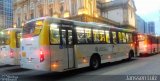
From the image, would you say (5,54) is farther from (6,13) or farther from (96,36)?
(6,13)

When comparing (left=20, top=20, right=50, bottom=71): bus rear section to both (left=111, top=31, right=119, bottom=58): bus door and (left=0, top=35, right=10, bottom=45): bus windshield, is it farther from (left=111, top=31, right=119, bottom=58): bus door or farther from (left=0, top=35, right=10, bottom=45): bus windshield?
(left=111, top=31, right=119, bottom=58): bus door

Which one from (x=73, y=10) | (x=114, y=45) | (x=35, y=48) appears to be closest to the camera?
(x=35, y=48)

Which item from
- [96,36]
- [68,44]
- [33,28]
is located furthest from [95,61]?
[33,28]

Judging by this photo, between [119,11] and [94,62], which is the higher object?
[119,11]

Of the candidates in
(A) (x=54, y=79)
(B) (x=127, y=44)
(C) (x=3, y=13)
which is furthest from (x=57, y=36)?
(C) (x=3, y=13)

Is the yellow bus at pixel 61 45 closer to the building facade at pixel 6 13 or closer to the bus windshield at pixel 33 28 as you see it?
the bus windshield at pixel 33 28

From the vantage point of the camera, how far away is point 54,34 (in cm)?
1309

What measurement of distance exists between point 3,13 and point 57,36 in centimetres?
8358

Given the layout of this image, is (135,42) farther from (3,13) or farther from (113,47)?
(3,13)

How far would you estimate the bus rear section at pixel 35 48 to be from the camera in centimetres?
1257

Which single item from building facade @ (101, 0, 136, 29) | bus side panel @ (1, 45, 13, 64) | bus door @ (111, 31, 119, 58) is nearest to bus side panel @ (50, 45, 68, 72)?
bus side panel @ (1, 45, 13, 64)

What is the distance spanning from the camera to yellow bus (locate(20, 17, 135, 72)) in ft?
41.7

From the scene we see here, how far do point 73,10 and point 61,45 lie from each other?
4563 centimetres

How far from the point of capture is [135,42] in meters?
23.7
